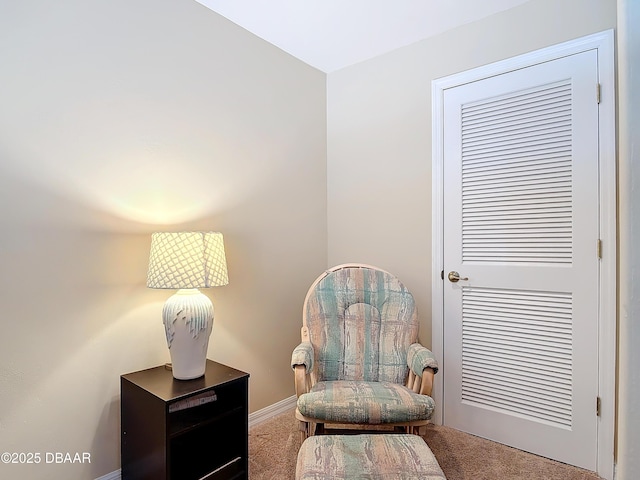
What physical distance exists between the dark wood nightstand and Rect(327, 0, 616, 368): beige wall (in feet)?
4.34

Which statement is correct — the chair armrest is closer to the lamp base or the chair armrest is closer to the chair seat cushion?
the chair seat cushion

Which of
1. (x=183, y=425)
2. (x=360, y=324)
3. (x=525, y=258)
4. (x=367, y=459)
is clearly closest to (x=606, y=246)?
(x=525, y=258)

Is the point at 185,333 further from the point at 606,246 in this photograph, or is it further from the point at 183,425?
the point at 606,246

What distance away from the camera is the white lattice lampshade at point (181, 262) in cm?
169

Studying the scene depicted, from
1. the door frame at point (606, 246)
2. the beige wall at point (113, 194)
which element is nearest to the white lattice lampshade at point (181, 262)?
the beige wall at point (113, 194)

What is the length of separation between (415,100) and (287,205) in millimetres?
1118

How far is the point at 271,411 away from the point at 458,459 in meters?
1.18

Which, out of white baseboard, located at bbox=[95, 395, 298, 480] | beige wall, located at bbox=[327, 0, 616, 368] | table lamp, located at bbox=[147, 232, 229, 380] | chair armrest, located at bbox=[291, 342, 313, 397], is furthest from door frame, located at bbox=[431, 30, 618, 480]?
table lamp, located at bbox=[147, 232, 229, 380]

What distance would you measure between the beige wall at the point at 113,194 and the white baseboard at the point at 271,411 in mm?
83

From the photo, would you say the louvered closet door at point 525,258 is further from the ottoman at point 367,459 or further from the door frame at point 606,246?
the ottoman at point 367,459

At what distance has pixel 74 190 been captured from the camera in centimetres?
169

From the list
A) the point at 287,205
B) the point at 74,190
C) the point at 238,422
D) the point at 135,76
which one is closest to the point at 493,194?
the point at 287,205

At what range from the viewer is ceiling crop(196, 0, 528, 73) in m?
2.14

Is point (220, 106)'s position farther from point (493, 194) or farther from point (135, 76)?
point (493, 194)
